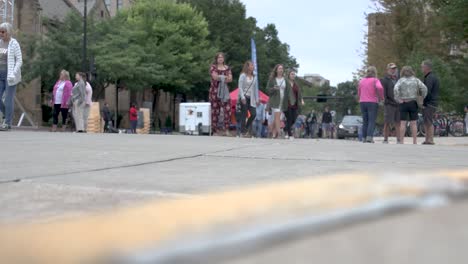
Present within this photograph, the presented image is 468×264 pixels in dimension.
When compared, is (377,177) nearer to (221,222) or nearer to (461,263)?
(461,263)

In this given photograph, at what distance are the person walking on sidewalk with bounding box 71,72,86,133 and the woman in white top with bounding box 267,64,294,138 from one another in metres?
5.01

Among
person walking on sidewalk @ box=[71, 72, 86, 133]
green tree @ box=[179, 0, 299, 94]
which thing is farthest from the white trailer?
green tree @ box=[179, 0, 299, 94]

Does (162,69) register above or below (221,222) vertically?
above

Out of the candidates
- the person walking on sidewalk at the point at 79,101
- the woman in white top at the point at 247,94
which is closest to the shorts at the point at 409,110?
the woman in white top at the point at 247,94

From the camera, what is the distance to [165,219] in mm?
566

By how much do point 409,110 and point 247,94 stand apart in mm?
3364

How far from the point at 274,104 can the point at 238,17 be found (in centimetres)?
4409

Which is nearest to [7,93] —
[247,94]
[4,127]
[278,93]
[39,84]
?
[4,127]

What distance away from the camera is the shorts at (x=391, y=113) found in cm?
1208

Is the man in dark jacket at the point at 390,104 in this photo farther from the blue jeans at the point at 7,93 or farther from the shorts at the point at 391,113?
the blue jeans at the point at 7,93

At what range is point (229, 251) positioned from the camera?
54 centimetres

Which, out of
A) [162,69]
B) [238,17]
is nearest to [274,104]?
[162,69]

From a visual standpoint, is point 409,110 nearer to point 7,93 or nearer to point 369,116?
point 369,116

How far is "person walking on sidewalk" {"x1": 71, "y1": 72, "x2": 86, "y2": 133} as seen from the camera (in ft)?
45.9
